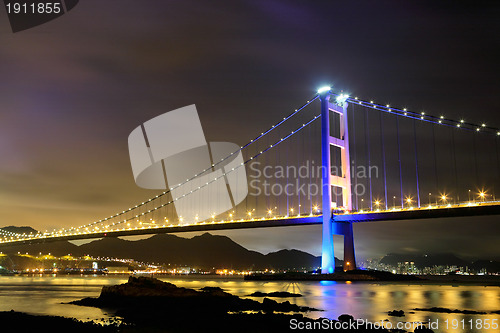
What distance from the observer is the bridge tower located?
49.8 metres

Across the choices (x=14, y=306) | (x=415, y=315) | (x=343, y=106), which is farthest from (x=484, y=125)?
(x=14, y=306)

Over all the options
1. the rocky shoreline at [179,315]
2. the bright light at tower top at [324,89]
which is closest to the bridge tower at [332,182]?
the bright light at tower top at [324,89]

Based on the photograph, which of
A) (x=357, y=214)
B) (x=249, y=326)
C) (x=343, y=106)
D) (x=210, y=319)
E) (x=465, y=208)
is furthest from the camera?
(x=343, y=106)

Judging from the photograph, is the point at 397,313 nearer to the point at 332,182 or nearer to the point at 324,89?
the point at 332,182

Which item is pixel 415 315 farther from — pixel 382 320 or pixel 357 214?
pixel 357 214

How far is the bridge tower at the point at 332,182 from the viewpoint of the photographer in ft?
163

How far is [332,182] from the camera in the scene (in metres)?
51.4

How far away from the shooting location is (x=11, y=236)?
331 feet

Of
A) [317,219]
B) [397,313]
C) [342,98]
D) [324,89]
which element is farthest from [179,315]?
[342,98]

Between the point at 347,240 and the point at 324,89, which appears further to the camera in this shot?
the point at 324,89

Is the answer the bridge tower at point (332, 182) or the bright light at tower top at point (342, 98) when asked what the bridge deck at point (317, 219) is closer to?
the bridge tower at point (332, 182)

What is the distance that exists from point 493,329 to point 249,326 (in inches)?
311
